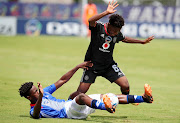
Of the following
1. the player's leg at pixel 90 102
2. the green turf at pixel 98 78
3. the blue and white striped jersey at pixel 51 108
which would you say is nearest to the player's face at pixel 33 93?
the blue and white striped jersey at pixel 51 108

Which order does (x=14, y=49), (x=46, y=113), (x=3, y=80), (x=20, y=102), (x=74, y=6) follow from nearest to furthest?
(x=46, y=113), (x=20, y=102), (x=3, y=80), (x=14, y=49), (x=74, y=6)

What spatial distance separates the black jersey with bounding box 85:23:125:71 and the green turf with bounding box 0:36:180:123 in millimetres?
1143

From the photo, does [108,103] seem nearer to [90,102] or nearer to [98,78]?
[90,102]

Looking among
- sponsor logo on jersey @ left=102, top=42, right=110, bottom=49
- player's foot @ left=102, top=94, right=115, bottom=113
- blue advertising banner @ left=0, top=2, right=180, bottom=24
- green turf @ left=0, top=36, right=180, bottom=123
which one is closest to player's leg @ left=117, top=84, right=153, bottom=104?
green turf @ left=0, top=36, right=180, bottom=123

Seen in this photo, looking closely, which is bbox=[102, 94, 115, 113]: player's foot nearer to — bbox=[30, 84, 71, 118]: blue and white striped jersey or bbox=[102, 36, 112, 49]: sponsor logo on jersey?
bbox=[30, 84, 71, 118]: blue and white striped jersey

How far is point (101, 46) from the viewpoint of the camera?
8.52 m

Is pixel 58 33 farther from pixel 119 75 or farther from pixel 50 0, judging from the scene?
pixel 119 75

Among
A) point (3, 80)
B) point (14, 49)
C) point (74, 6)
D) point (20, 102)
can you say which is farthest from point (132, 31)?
point (20, 102)

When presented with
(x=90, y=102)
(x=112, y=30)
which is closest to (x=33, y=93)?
(x=90, y=102)

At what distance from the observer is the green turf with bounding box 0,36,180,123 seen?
836 cm

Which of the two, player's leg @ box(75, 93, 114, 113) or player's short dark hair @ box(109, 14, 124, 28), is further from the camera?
player's short dark hair @ box(109, 14, 124, 28)

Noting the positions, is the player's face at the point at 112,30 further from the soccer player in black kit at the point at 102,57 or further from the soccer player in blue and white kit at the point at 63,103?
the soccer player in blue and white kit at the point at 63,103

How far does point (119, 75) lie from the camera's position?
8633 mm

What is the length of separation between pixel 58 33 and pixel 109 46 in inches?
1091
